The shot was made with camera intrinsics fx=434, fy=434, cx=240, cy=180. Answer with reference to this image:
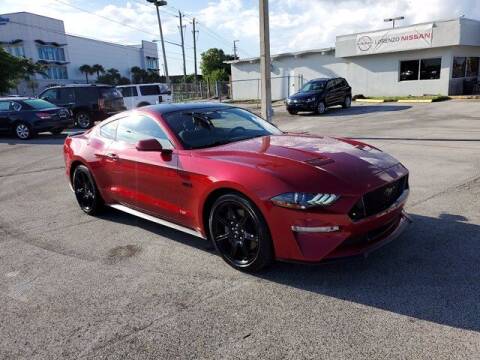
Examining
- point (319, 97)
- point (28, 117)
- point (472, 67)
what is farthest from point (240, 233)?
point (472, 67)

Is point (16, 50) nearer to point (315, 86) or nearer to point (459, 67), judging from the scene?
point (315, 86)

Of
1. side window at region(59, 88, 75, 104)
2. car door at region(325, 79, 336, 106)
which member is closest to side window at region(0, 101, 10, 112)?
side window at region(59, 88, 75, 104)

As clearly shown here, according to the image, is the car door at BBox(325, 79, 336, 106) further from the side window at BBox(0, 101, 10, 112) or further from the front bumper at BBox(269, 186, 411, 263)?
the front bumper at BBox(269, 186, 411, 263)

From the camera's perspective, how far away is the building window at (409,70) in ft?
89.7

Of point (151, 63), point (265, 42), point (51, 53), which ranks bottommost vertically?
point (265, 42)

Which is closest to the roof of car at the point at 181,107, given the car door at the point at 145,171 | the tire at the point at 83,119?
the car door at the point at 145,171

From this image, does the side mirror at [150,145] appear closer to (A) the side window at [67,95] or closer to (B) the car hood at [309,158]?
(B) the car hood at [309,158]

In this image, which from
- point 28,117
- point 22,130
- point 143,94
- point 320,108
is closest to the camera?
point 28,117

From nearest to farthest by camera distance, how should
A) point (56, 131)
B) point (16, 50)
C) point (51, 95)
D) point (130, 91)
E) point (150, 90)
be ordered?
point (56, 131)
point (51, 95)
point (130, 91)
point (150, 90)
point (16, 50)

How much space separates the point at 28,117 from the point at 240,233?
14501mm

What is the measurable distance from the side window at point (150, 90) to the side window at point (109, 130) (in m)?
19.0

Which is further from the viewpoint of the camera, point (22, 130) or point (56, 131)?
point (56, 131)

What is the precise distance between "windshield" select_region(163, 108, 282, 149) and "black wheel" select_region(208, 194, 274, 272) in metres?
0.88

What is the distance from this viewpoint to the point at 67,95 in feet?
65.1
